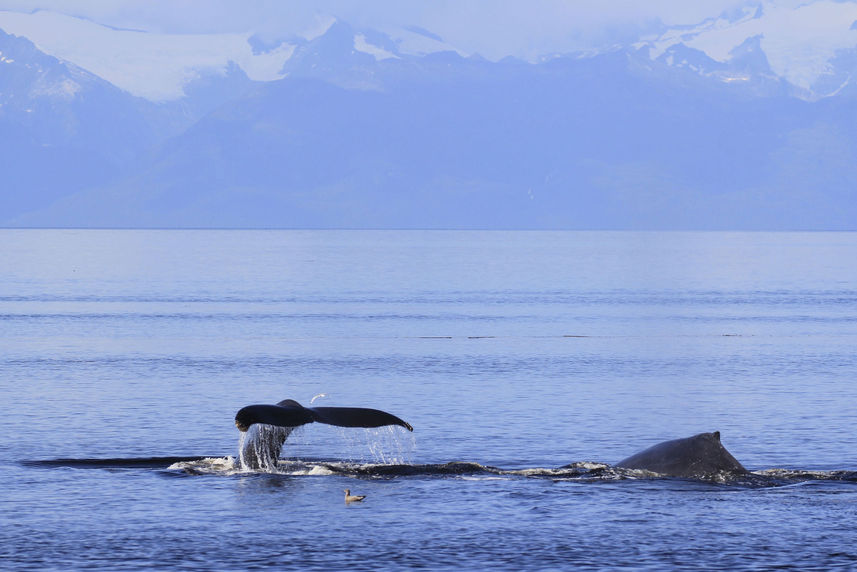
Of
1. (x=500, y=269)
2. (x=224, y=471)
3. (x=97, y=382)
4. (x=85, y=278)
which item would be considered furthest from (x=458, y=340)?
(x=500, y=269)

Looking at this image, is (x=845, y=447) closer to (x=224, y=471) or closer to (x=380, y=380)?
(x=224, y=471)

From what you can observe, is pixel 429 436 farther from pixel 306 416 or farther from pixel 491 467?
pixel 306 416

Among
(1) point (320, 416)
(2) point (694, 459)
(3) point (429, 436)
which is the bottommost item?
(2) point (694, 459)

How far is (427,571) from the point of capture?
707 inches

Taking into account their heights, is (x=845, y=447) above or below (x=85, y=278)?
below

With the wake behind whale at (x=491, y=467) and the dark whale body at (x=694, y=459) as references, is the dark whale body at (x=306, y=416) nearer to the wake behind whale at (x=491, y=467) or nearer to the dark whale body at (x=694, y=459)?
the wake behind whale at (x=491, y=467)

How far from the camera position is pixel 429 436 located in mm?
29594

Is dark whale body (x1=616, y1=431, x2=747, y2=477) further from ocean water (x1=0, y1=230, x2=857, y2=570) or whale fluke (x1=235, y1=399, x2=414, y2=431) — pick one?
whale fluke (x1=235, y1=399, x2=414, y2=431)

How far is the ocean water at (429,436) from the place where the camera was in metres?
19.3

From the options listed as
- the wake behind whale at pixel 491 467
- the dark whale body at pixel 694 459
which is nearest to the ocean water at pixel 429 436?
the wake behind whale at pixel 491 467

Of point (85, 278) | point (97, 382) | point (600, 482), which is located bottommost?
point (600, 482)

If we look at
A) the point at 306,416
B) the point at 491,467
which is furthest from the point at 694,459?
the point at 306,416

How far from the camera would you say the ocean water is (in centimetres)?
1934

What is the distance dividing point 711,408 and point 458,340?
20.9m
